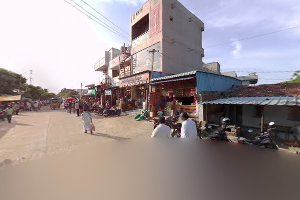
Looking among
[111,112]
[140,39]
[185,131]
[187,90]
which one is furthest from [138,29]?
[185,131]

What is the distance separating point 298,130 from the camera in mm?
11242

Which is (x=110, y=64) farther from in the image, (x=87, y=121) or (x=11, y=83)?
(x=11, y=83)

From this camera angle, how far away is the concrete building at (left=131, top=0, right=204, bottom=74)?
1977cm

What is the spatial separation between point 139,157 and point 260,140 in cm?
499

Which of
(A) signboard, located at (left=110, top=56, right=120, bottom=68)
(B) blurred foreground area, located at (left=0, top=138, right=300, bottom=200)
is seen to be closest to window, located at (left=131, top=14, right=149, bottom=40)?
(A) signboard, located at (left=110, top=56, right=120, bottom=68)

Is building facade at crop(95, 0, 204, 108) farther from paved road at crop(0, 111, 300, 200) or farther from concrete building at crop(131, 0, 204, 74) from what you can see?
paved road at crop(0, 111, 300, 200)

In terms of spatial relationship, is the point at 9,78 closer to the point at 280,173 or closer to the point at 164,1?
the point at 164,1

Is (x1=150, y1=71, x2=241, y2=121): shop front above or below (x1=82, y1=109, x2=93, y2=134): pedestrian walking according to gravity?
above

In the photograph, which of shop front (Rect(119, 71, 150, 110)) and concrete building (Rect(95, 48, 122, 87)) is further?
concrete building (Rect(95, 48, 122, 87))

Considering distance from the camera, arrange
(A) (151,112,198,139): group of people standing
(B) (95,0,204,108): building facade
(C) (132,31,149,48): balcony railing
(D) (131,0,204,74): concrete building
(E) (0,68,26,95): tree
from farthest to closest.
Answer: (E) (0,68,26,95): tree, (C) (132,31,149,48): balcony railing, (D) (131,0,204,74): concrete building, (B) (95,0,204,108): building facade, (A) (151,112,198,139): group of people standing

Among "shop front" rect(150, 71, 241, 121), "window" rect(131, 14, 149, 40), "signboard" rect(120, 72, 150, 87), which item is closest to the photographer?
"shop front" rect(150, 71, 241, 121)

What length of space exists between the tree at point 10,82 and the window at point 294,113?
156 feet

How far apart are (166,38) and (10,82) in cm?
3839

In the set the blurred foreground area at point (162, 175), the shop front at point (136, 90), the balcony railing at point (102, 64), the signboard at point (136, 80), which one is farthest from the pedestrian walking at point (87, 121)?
the balcony railing at point (102, 64)
